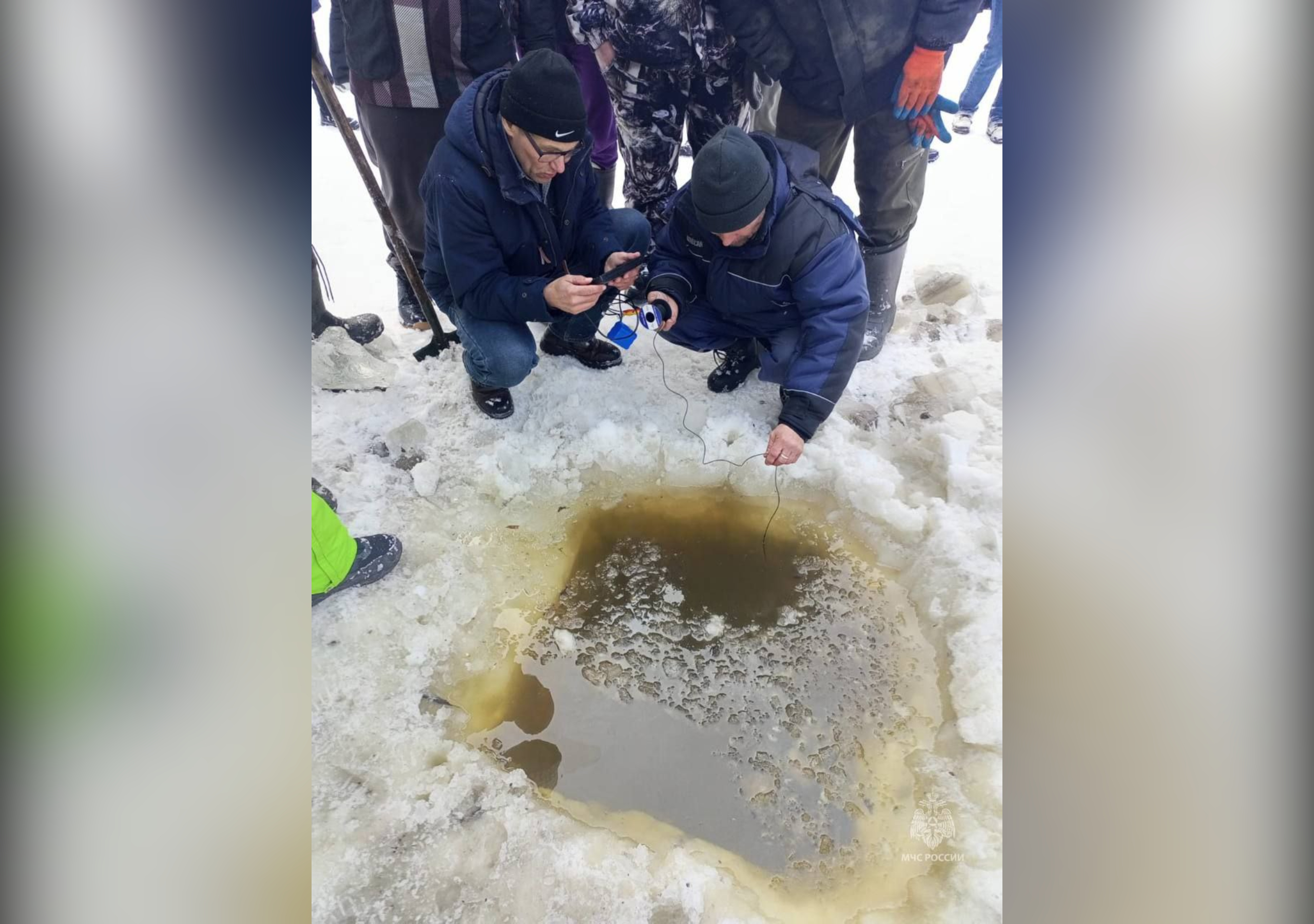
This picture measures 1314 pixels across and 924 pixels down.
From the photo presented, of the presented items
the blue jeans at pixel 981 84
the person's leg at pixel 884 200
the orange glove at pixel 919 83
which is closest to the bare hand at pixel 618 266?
the person's leg at pixel 884 200

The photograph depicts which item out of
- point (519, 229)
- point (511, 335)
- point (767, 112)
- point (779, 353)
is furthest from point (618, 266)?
point (767, 112)

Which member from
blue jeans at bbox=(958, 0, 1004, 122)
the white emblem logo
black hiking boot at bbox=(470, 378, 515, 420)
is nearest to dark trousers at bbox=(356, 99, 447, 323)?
black hiking boot at bbox=(470, 378, 515, 420)

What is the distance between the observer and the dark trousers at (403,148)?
2.78 metres

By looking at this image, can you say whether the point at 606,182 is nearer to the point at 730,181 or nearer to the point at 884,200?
the point at 884,200

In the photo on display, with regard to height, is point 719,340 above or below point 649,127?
below

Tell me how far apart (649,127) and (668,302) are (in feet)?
2.55

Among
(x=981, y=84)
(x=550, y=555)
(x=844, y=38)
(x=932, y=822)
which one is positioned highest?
(x=981, y=84)

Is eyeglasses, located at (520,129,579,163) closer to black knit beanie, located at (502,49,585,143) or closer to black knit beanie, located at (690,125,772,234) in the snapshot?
black knit beanie, located at (502,49,585,143)

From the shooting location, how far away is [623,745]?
6.55 ft

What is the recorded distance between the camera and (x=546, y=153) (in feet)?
7.29

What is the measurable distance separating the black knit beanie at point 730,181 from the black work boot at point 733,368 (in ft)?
2.79

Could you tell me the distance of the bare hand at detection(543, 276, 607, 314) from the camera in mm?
2479

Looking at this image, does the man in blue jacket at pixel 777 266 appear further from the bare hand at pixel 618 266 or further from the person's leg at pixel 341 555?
the person's leg at pixel 341 555
